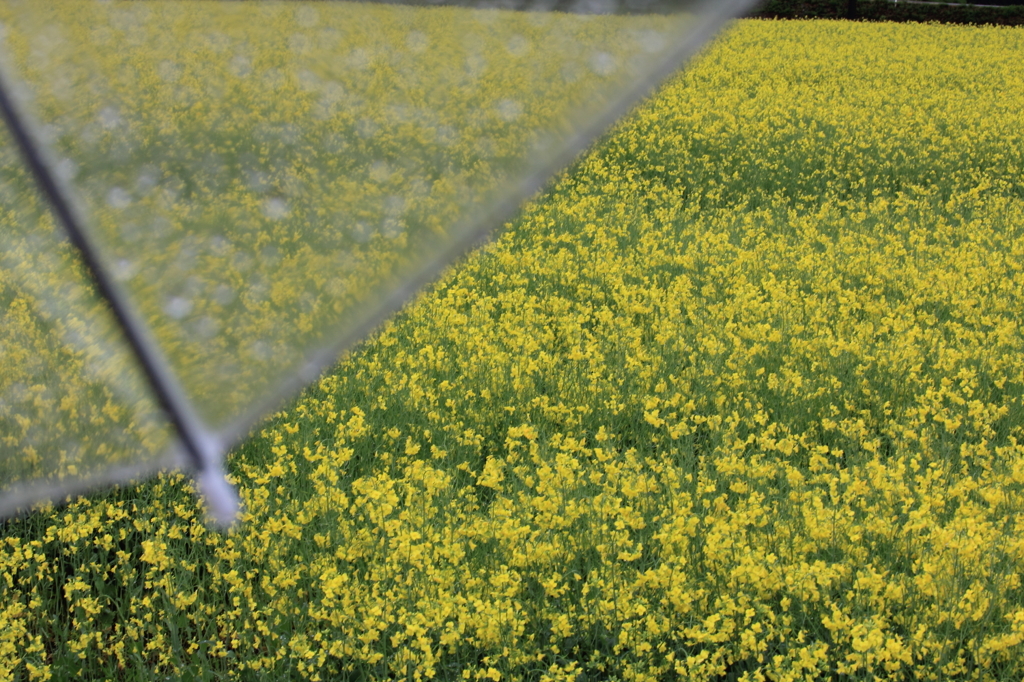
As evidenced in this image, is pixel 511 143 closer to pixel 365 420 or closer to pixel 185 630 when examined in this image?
pixel 365 420

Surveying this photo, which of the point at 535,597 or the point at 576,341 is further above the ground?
the point at 535,597

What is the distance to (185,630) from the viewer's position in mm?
2586

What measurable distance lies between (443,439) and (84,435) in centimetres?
128

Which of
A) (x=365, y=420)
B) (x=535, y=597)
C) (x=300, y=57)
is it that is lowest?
(x=300, y=57)

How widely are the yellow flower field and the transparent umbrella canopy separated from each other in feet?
0.84

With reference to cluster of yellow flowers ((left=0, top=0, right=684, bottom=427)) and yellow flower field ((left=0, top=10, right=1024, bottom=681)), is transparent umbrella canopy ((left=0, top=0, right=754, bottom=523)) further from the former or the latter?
yellow flower field ((left=0, top=10, right=1024, bottom=681))

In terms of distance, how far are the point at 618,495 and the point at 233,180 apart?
4460mm

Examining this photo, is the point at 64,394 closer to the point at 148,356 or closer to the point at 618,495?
the point at 148,356

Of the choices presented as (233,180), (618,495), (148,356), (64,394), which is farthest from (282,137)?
(618,495)

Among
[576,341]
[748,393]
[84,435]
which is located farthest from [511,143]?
[84,435]

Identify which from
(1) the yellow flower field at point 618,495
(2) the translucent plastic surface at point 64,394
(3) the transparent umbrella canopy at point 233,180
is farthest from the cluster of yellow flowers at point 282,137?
(1) the yellow flower field at point 618,495

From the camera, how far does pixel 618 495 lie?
3.11m

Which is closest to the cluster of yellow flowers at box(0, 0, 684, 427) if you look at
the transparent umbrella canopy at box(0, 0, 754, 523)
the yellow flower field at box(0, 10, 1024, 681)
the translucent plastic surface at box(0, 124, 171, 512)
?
the transparent umbrella canopy at box(0, 0, 754, 523)

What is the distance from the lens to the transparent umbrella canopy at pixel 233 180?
141 inches
